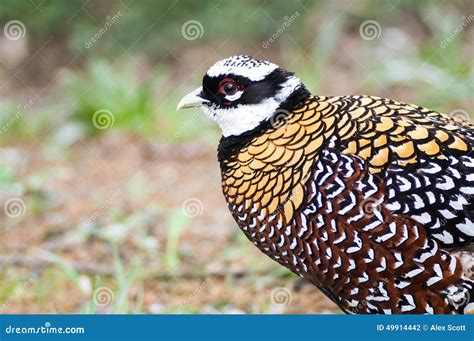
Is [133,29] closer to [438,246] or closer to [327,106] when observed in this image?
[327,106]

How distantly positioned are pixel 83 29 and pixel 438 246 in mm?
6613

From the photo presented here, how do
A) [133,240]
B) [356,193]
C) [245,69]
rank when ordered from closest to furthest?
[356,193] → [245,69] → [133,240]

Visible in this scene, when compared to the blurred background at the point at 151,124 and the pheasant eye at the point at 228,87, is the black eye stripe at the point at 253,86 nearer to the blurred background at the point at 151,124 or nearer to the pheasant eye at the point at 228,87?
the pheasant eye at the point at 228,87

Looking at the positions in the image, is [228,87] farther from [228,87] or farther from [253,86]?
[253,86]

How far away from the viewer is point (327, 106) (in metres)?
4.19

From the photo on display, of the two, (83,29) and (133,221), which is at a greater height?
(83,29)

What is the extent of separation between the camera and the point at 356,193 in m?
3.83

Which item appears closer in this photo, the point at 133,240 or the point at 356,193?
the point at 356,193

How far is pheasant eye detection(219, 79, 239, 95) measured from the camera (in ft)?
13.8

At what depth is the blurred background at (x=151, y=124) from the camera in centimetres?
552

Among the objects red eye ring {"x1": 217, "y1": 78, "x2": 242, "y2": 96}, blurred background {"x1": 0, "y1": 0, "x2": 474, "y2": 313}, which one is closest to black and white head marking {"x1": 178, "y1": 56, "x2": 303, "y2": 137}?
red eye ring {"x1": 217, "y1": 78, "x2": 242, "y2": 96}

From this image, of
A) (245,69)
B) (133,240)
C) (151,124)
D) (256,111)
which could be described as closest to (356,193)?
(256,111)

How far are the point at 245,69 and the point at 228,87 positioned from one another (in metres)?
0.13
